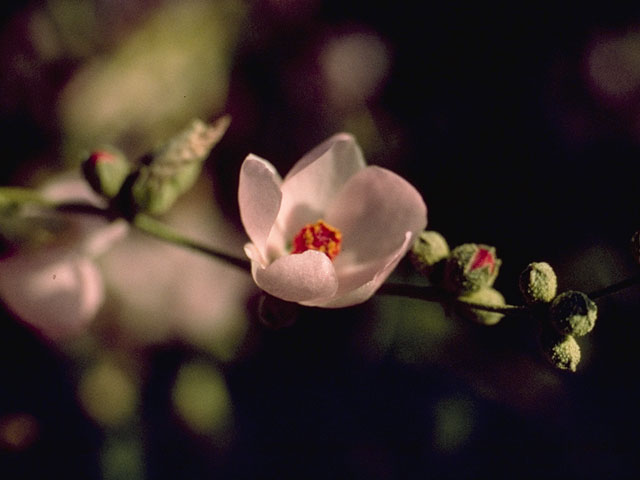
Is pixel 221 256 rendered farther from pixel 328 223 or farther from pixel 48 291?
pixel 48 291

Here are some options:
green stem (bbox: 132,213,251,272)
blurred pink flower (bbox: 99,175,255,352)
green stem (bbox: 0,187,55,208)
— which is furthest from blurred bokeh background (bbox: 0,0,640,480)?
green stem (bbox: 132,213,251,272)

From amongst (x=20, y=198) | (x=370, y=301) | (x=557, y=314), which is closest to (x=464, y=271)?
(x=557, y=314)

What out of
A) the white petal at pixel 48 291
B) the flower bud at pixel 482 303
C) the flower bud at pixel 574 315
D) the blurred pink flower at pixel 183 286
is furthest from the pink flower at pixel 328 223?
the blurred pink flower at pixel 183 286

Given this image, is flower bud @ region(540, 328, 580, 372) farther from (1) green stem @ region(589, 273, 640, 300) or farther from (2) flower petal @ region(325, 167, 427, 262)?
(2) flower petal @ region(325, 167, 427, 262)

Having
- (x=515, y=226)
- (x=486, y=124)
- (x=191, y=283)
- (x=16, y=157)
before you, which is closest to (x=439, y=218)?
(x=515, y=226)

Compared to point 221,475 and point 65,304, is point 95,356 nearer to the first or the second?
point 221,475

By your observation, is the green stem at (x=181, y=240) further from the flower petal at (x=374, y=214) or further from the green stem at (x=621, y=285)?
the green stem at (x=621, y=285)

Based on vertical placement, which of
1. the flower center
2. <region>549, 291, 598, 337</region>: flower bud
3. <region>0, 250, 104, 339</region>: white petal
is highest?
<region>549, 291, 598, 337</region>: flower bud
